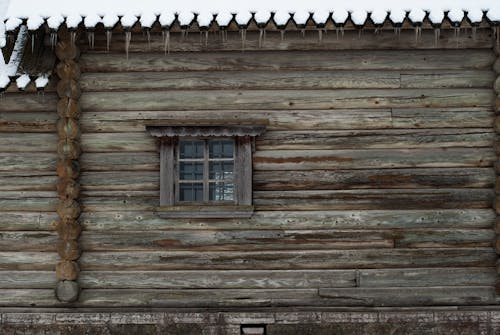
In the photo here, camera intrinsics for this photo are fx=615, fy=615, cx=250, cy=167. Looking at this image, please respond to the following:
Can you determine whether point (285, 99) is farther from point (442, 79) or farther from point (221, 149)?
point (442, 79)

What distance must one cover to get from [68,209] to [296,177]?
9.12ft

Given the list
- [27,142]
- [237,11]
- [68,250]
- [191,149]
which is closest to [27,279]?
[68,250]

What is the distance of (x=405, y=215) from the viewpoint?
7.54 m

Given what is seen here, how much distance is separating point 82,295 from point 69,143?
1.88 meters

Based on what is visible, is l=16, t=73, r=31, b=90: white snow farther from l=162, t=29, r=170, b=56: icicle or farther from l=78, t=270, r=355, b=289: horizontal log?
l=78, t=270, r=355, b=289: horizontal log

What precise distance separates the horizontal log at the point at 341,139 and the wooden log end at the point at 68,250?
3.75ft

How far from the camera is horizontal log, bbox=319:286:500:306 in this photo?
754 centimetres

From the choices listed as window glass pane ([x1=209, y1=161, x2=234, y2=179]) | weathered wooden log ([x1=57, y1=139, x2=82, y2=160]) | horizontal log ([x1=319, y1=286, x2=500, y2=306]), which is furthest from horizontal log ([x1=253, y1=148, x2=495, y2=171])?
weathered wooden log ([x1=57, y1=139, x2=82, y2=160])

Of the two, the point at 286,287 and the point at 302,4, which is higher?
the point at 302,4

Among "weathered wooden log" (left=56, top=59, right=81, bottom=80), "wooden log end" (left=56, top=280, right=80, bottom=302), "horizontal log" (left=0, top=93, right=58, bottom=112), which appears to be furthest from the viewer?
"horizontal log" (left=0, top=93, right=58, bottom=112)

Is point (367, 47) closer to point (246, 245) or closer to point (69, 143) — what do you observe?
point (246, 245)

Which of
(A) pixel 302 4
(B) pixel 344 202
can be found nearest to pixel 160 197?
(B) pixel 344 202

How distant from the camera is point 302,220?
24.8 ft

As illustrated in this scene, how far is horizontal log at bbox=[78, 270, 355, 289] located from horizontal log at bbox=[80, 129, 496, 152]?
1.54 m
